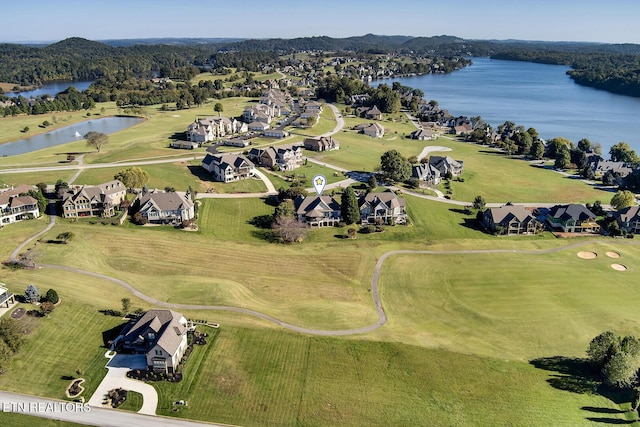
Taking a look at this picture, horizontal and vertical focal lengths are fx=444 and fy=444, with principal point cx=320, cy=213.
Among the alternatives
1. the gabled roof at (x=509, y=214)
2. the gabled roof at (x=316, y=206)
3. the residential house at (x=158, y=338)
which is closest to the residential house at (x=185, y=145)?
the gabled roof at (x=316, y=206)

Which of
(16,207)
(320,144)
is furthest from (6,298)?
(320,144)

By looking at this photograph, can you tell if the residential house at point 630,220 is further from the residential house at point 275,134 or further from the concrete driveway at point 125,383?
the residential house at point 275,134

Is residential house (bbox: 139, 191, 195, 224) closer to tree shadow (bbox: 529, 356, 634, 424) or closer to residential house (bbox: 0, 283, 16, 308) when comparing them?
residential house (bbox: 0, 283, 16, 308)

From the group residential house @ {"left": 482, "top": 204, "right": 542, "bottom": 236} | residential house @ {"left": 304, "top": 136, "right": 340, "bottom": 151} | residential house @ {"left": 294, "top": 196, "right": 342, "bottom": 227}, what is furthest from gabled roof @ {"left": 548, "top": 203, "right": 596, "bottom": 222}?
residential house @ {"left": 304, "top": 136, "right": 340, "bottom": 151}

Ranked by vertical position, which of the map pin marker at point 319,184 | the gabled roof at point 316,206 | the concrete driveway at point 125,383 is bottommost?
the concrete driveway at point 125,383

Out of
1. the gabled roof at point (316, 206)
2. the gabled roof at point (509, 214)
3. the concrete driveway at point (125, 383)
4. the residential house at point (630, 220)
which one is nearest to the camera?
the concrete driveway at point (125, 383)

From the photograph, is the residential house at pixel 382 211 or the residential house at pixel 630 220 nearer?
the residential house at pixel 630 220

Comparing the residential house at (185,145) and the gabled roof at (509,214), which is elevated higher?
the residential house at (185,145)
